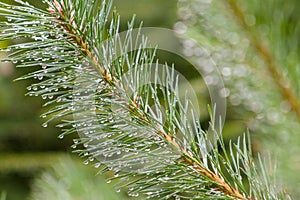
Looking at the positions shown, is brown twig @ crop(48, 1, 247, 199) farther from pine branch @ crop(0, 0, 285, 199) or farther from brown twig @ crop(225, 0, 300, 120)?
brown twig @ crop(225, 0, 300, 120)

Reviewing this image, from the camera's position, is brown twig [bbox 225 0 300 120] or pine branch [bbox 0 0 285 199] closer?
pine branch [bbox 0 0 285 199]

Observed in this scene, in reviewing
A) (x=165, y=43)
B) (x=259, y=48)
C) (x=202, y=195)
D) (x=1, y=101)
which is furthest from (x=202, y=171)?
(x=1, y=101)

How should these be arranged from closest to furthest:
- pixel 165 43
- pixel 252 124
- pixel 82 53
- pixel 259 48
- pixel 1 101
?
pixel 82 53 < pixel 259 48 < pixel 252 124 < pixel 165 43 < pixel 1 101

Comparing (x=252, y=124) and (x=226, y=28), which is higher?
(x=226, y=28)

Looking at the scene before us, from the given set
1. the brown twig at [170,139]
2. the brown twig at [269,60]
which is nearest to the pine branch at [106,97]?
the brown twig at [170,139]

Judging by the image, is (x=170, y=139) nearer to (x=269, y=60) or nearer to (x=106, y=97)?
(x=106, y=97)

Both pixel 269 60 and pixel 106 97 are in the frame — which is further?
pixel 269 60

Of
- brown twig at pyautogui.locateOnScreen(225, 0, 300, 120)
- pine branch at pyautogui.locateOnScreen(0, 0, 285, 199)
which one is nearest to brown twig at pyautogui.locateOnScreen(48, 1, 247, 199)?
pine branch at pyautogui.locateOnScreen(0, 0, 285, 199)

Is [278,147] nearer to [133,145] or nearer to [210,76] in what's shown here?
[210,76]

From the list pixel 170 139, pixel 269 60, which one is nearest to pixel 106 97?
pixel 170 139
